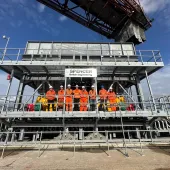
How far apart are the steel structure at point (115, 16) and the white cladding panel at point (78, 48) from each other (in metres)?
3.25

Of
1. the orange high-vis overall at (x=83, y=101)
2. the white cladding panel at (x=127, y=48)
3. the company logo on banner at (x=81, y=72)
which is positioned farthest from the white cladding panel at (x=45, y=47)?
the white cladding panel at (x=127, y=48)

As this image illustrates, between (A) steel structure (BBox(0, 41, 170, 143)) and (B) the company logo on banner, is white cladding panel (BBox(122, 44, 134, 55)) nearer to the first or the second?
(A) steel structure (BBox(0, 41, 170, 143))

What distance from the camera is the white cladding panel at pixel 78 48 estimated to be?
37.3ft

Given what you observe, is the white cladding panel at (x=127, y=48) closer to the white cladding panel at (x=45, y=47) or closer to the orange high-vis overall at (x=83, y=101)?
the orange high-vis overall at (x=83, y=101)

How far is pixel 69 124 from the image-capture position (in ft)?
25.9

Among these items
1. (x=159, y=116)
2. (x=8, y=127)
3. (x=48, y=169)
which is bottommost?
(x=48, y=169)

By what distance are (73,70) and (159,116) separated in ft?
20.5

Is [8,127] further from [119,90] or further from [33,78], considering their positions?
[119,90]

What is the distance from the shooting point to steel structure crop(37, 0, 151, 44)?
13.9 meters

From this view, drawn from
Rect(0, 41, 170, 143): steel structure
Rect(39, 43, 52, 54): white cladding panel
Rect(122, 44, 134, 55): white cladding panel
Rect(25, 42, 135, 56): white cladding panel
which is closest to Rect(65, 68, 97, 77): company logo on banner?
Rect(0, 41, 170, 143): steel structure

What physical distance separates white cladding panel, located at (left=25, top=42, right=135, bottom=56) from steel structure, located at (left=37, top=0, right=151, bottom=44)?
325 cm

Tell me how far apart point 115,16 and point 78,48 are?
6939 mm

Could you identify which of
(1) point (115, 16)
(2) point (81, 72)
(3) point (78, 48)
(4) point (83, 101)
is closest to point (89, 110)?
(4) point (83, 101)

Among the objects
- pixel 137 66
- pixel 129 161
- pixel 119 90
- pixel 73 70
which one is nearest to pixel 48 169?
pixel 129 161
